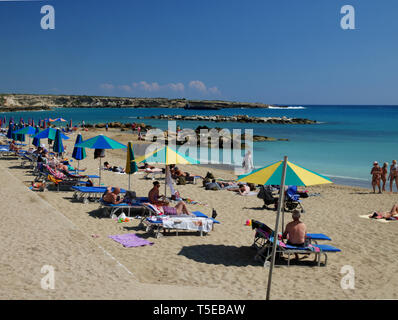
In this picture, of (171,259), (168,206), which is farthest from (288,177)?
(168,206)

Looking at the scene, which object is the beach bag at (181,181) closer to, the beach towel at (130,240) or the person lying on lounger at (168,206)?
the person lying on lounger at (168,206)

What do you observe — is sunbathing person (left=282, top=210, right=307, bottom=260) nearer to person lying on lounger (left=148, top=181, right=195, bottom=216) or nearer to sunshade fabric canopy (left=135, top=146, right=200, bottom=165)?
person lying on lounger (left=148, top=181, right=195, bottom=216)

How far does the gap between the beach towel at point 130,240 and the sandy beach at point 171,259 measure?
0.15 metres

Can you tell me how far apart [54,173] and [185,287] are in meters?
10.0

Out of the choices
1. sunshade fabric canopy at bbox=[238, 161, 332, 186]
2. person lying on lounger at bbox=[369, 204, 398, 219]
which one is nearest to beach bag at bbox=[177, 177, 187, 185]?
person lying on lounger at bbox=[369, 204, 398, 219]

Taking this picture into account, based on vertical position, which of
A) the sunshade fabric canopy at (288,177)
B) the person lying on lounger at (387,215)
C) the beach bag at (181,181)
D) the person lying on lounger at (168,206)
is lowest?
the person lying on lounger at (387,215)

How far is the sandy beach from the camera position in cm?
602

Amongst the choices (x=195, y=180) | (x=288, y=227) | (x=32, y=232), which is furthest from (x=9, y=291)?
(x=195, y=180)

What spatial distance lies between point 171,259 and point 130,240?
1.42m

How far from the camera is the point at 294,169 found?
759 cm

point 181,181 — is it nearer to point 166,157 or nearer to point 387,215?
point 166,157

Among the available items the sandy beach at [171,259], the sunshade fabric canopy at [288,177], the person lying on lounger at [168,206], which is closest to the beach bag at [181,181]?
the sandy beach at [171,259]

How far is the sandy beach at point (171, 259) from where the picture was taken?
6.02 metres
